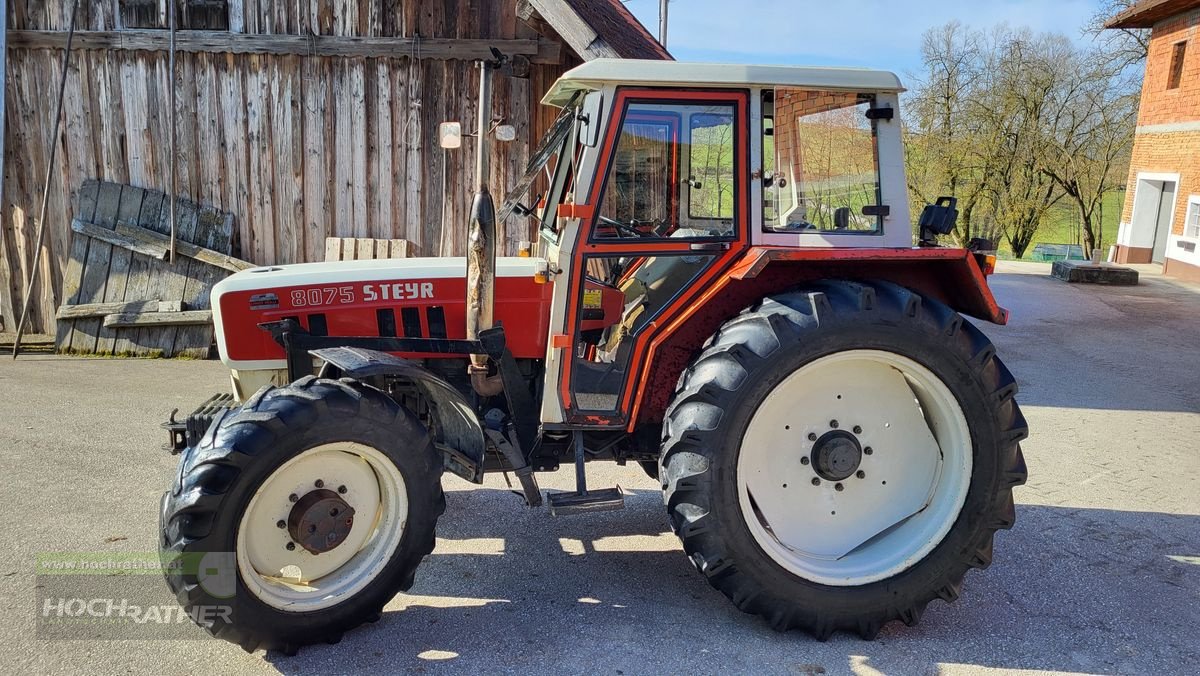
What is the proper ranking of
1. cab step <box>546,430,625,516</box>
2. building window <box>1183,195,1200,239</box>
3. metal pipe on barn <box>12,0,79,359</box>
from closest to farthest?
1. cab step <box>546,430,625,516</box>
2. metal pipe on barn <box>12,0,79,359</box>
3. building window <box>1183,195,1200,239</box>

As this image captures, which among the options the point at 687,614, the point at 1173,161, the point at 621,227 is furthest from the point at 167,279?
the point at 1173,161

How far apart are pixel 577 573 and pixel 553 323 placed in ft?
4.15

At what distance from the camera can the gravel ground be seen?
3.38m

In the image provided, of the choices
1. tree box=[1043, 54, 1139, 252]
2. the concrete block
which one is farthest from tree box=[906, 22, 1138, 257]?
the concrete block

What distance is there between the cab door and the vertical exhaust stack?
1.19 ft

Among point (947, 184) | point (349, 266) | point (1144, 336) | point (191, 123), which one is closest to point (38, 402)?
point (191, 123)

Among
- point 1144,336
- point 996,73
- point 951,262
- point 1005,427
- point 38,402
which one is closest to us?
point 1005,427

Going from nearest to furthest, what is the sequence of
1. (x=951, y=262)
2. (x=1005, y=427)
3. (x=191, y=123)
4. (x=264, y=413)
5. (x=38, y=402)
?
1. (x=264, y=413)
2. (x=1005, y=427)
3. (x=951, y=262)
4. (x=38, y=402)
5. (x=191, y=123)

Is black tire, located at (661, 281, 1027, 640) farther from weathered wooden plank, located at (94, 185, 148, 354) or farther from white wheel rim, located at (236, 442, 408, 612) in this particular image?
weathered wooden plank, located at (94, 185, 148, 354)

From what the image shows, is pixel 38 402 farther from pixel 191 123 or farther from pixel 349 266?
pixel 349 266

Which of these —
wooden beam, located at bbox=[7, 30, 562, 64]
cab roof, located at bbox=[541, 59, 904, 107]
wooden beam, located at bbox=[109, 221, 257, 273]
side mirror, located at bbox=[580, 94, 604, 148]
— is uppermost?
wooden beam, located at bbox=[7, 30, 562, 64]

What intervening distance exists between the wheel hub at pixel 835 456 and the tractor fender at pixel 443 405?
4.77ft

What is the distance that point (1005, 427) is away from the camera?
3578 millimetres

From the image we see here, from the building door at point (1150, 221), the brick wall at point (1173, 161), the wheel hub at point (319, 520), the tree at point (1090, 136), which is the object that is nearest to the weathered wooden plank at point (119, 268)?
the wheel hub at point (319, 520)
